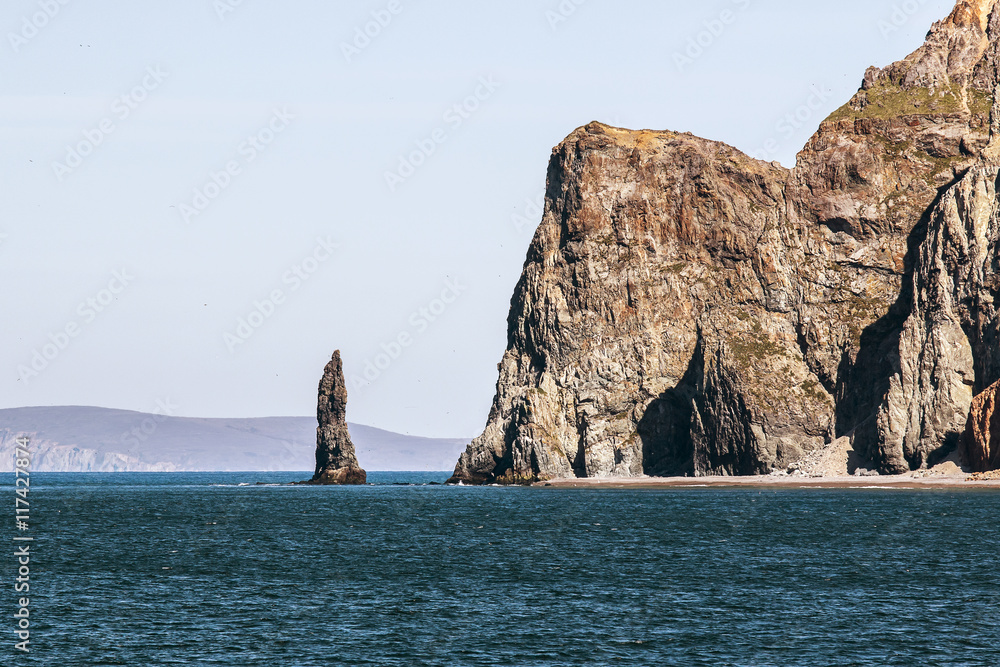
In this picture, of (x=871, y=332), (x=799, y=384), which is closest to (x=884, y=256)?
(x=871, y=332)

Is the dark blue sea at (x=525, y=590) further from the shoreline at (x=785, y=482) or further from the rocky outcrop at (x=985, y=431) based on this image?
the rocky outcrop at (x=985, y=431)

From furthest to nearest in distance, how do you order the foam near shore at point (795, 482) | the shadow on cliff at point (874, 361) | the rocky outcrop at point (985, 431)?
the shadow on cliff at point (874, 361)
the foam near shore at point (795, 482)
the rocky outcrop at point (985, 431)

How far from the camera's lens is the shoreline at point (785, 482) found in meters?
158

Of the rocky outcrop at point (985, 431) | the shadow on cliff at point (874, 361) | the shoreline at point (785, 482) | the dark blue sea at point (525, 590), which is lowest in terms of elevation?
the dark blue sea at point (525, 590)

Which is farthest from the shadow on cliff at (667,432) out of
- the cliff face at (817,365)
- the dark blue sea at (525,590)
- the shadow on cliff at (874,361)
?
the dark blue sea at (525,590)

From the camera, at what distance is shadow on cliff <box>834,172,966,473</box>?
186 metres

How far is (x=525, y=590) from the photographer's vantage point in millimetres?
63188

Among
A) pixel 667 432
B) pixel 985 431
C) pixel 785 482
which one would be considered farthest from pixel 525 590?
pixel 667 432

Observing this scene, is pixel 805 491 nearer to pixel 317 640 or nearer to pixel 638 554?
pixel 638 554

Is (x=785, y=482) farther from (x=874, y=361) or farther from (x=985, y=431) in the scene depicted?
(x=874, y=361)

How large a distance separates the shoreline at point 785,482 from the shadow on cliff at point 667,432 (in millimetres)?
6858

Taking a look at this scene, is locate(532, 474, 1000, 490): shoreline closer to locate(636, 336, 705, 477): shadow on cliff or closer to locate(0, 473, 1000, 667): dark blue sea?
locate(636, 336, 705, 477): shadow on cliff

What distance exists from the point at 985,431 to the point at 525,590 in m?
114

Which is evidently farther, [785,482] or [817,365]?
[817,365]
